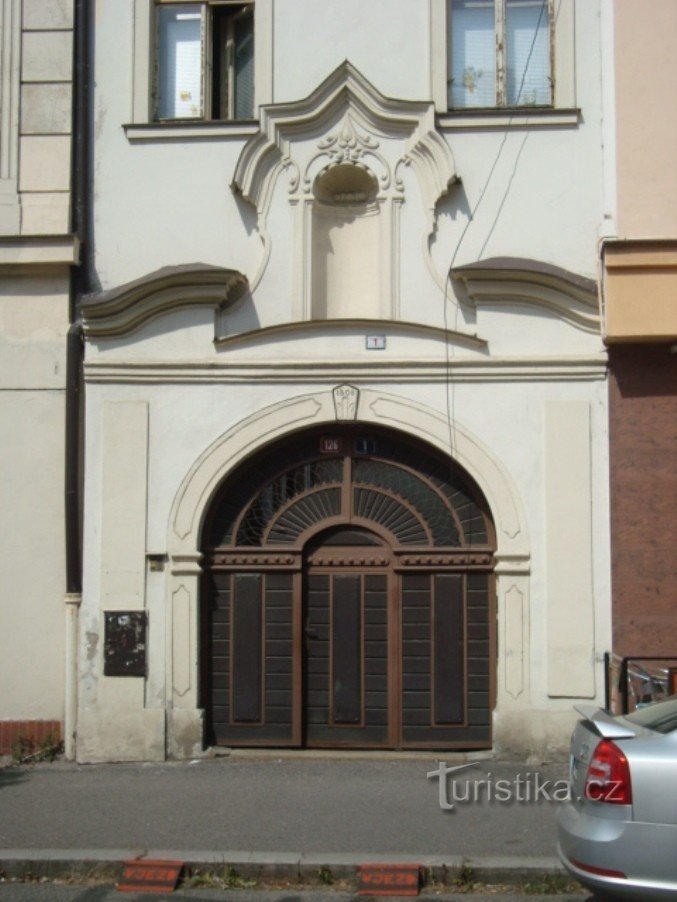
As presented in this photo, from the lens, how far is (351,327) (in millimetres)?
10648

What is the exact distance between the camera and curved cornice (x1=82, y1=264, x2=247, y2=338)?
1049 centimetres

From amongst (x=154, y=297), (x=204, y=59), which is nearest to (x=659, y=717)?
(x=154, y=297)

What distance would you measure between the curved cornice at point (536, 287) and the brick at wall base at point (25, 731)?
5269mm

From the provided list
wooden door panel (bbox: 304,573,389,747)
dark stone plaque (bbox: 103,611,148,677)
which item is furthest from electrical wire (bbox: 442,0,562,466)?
dark stone plaque (bbox: 103,611,148,677)

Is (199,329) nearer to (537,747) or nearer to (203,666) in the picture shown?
(203,666)

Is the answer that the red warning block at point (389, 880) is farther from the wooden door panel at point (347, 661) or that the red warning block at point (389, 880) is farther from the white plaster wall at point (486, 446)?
the wooden door panel at point (347, 661)

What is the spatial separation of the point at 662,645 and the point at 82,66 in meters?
7.30

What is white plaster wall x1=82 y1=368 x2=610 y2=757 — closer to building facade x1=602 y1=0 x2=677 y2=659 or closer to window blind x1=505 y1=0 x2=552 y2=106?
building facade x1=602 y1=0 x2=677 y2=659

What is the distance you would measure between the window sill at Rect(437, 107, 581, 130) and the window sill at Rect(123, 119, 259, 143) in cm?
178

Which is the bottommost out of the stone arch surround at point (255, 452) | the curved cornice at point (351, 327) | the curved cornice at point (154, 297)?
the stone arch surround at point (255, 452)

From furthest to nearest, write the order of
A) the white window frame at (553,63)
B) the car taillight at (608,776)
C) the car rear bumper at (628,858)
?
the white window frame at (553,63) → the car taillight at (608,776) → the car rear bumper at (628,858)

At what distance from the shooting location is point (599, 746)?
6.06 m

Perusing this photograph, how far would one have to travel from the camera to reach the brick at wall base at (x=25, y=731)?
10.7 m

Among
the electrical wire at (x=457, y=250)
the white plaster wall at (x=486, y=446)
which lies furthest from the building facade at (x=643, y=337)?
the electrical wire at (x=457, y=250)
